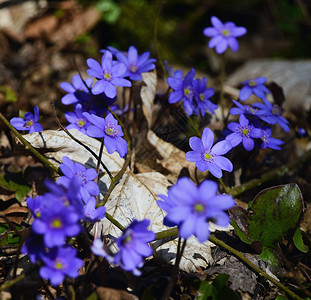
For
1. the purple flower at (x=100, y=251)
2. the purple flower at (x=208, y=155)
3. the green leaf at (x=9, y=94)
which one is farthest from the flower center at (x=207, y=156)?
the green leaf at (x=9, y=94)

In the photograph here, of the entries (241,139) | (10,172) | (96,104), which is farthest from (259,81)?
(10,172)

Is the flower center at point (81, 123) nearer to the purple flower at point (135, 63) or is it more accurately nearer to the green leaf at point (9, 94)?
the purple flower at point (135, 63)

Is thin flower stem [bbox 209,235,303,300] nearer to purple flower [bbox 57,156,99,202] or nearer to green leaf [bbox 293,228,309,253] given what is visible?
green leaf [bbox 293,228,309,253]

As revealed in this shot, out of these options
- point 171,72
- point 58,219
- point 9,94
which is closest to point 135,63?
point 171,72

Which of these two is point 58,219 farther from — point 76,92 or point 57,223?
point 76,92

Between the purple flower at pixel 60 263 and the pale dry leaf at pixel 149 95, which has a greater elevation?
the purple flower at pixel 60 263

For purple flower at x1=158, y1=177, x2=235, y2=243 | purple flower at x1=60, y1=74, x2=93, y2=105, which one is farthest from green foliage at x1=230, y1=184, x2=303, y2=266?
purple flower at x1=60, y1=74, x2=93, y2=105
